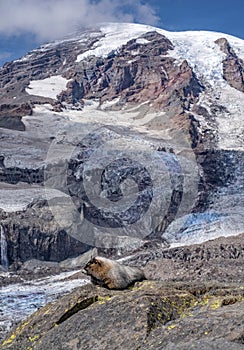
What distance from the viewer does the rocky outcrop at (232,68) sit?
415 feet

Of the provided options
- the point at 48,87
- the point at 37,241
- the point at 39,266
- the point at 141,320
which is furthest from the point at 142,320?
the point at 48,87

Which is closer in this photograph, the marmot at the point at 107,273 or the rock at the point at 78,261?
the marmot at the point at 107,273

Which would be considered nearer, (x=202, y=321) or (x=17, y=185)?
(x=202, y=321)

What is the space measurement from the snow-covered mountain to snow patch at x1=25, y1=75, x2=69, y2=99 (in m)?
0.51

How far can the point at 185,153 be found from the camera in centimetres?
8244

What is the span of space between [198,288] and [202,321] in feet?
6.40

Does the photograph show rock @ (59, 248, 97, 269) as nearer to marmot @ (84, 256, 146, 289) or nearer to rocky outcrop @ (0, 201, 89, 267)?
rocky outcrop @ (0, 201, 89, 267)

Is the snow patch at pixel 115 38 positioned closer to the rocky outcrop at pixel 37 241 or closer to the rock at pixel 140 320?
the rocky outcrop at pixel 37 241

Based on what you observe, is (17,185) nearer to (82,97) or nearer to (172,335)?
(172,335)

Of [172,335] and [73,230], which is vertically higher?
[172,335]

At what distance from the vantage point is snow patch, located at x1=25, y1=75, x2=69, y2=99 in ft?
452

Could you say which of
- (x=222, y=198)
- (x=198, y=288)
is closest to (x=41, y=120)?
(x=222, y=198)

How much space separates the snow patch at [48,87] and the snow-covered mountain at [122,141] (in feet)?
1.68

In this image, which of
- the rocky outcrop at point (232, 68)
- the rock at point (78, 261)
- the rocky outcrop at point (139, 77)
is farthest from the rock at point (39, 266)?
the rocky outcrop at point (232, 68)
